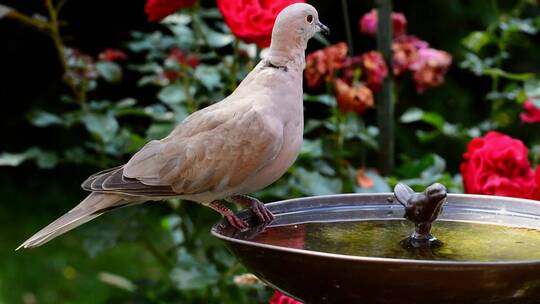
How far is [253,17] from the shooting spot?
72.0 inches

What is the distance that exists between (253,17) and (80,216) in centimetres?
54

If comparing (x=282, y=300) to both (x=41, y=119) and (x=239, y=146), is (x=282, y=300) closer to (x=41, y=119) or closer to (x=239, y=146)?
(x=239, y=146)

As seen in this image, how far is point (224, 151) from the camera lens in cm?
148

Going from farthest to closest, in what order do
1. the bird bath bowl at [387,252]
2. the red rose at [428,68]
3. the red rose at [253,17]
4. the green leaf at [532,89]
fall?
the red rose at [428,68]
the green leaf at [532,89]
the red rose at [253,17]
the bird bath bowl at [387,252]

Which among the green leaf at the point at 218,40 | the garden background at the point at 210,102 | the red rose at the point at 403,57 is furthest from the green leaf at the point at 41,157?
the red rose at the point at 403,57

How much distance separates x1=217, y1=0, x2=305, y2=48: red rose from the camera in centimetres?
182

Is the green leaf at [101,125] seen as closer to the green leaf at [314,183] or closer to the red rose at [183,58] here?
the red rose at [183,58]

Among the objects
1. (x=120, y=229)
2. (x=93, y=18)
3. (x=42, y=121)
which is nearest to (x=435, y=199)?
(x=120, y=229)

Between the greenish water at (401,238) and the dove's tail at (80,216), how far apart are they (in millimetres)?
318

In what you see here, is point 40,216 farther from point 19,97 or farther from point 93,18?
point 93,18

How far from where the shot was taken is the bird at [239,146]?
1.46m

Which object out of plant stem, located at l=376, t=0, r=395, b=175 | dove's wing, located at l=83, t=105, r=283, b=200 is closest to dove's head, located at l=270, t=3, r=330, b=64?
dove's wing, located at l=83, t=105, r=283, b=200

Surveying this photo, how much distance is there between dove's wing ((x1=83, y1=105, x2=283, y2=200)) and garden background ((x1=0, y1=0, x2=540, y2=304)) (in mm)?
381

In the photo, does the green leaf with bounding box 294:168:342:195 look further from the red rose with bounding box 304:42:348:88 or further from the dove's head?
the dove's head
